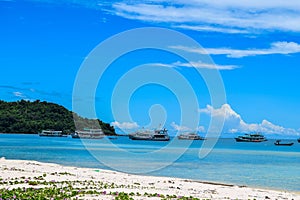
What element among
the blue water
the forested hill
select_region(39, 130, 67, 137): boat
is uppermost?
the forested hill

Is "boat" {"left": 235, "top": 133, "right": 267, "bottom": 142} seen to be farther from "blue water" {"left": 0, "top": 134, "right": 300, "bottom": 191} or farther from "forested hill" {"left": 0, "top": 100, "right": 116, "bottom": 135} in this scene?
"blue water" {"left": 0, "top": 134, "right": 300, "bottom": 191}

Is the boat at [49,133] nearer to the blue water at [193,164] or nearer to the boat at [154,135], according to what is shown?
the boat at [154,135]

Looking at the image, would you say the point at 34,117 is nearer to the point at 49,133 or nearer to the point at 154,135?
the point at 49,133

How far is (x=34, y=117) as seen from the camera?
16538cm

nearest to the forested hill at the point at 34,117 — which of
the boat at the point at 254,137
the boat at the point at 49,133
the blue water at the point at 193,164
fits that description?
the boat at the point at 49,133

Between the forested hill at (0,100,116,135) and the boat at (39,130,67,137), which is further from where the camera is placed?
the boat at (39,130,67,137)

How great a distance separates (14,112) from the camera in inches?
6412

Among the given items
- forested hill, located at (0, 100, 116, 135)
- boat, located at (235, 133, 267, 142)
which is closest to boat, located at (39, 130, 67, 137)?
forested hill, located at (0, 100, 116, 135)

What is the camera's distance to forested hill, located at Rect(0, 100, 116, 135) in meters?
162

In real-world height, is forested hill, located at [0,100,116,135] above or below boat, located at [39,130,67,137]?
above

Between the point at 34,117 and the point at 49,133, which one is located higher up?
the point at 34,117

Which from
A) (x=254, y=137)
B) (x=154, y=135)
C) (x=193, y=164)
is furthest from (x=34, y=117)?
(x=193, y=164)

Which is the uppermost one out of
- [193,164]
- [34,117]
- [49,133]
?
[34,117]

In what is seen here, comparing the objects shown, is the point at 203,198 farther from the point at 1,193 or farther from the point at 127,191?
the point at 1,193
